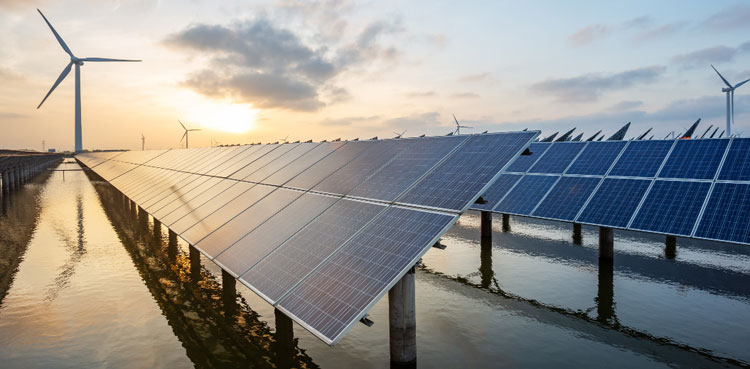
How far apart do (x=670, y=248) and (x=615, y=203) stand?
25.3 ft

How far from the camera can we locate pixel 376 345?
15117mm

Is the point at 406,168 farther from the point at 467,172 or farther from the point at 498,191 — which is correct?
the point at 498,191

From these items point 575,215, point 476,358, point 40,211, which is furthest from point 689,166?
point 40,211

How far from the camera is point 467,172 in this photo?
13.6 meters

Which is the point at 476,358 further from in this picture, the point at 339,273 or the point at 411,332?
the point at 339,273

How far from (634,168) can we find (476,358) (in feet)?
63.9

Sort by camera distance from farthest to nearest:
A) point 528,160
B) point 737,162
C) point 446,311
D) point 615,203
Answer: point 528,160, point 615,203, point 737,162, point 446,311

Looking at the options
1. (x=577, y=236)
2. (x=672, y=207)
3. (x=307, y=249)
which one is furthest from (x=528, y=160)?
(x=307, y=249)

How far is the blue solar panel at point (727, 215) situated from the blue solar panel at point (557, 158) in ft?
31.9

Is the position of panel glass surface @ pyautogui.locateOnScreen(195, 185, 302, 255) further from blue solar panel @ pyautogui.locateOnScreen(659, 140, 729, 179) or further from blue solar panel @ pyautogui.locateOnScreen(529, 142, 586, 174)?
blue solar panel @ pyautogui.locateOnScreen(659, 140, 729, 179)

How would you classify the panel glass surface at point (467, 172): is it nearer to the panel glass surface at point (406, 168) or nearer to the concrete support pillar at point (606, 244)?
the panel glass surface at point (406, 168)

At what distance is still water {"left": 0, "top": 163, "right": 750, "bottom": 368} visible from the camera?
47.5ft

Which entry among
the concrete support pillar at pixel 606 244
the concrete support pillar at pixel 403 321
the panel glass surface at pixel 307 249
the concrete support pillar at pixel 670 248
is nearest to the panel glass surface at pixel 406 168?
the panel glass surface at pixel 307 249

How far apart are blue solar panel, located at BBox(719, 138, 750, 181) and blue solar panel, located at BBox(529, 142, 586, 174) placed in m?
9.16
